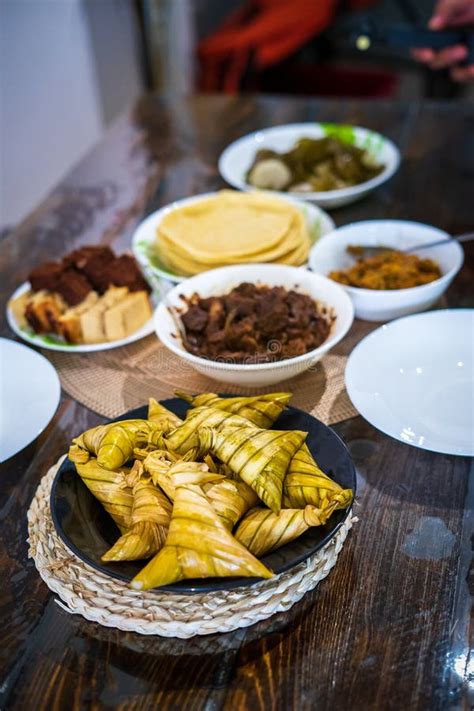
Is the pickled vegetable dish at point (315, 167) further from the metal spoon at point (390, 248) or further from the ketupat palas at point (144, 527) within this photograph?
the ketupat palas at point (144, 527)

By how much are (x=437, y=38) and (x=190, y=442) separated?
2059 mm

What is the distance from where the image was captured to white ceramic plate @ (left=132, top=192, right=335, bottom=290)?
145 centimetres

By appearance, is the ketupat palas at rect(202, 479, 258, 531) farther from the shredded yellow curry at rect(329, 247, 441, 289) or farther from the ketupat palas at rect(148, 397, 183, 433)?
the shredded yellow curry at rect(329, 247, 441, 289)

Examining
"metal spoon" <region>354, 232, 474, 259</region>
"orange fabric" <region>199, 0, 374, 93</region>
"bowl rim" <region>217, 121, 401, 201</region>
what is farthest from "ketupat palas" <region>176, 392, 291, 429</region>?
"orange fabric" <region>199, 0, 374, 93</region>

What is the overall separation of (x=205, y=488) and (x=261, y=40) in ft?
9.69

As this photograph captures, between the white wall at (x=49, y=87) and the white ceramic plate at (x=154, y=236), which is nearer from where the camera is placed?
the white ceramic plate at (x=154, y=236)

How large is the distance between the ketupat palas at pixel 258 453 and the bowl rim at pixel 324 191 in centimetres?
95

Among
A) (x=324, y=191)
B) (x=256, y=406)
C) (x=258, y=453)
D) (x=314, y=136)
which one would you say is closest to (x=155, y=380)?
(x=256, y=406)

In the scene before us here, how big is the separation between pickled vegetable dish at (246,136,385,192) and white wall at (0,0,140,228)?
170cm

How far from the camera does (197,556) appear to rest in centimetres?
72

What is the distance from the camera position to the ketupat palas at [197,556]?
0.71 m

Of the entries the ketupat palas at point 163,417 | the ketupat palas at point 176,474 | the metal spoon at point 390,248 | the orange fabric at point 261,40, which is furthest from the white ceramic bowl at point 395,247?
the orange fabric at point 261,40

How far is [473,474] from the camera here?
986 millimetres

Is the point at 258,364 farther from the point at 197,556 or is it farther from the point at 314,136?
the point at 314,136
